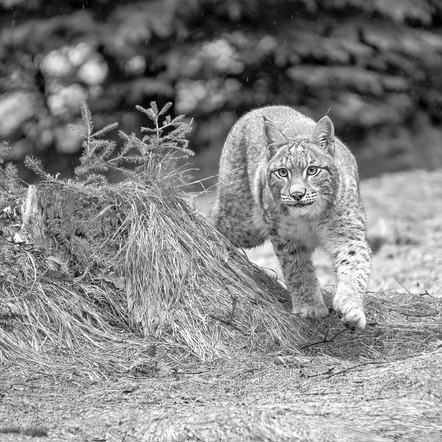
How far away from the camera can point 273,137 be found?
6.03 metres

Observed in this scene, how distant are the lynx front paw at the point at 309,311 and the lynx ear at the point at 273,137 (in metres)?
0.95

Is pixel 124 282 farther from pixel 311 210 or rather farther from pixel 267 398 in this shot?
pixel 267 398

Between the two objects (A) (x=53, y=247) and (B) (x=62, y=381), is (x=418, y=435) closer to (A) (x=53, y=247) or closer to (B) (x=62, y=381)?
(B) (x=62, y=381)

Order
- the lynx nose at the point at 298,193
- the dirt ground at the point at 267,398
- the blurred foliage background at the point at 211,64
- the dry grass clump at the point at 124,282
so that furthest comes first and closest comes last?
1. the blurred foliage background at the point at 211,64
2. the lynx nose at the point at 298,193
3. the dry grass clump at the point at 124,282
4. the dirt ground at the point at 267,398

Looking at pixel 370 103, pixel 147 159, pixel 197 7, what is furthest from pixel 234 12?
pixel 147 159

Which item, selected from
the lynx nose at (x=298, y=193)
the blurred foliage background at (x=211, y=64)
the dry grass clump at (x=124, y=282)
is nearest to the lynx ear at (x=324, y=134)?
the lynx nose at (x=298, y=193)

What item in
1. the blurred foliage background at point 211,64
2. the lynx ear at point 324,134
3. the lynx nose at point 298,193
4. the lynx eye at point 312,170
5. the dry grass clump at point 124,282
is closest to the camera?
the dry grass clump at point 124,282

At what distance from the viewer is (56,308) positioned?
5297mm

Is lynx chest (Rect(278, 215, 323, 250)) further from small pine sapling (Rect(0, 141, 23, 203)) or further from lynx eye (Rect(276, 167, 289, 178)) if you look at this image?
small pine sapling (Rect(0, 141, 23, 203))

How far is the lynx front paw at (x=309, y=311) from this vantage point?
19.5 ft

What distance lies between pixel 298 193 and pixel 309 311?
2.53 feet

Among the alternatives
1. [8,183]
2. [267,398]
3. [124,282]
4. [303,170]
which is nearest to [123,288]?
[124,282]

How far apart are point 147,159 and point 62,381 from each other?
5.55ft

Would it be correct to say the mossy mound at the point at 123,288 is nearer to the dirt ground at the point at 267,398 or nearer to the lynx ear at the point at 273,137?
the dirt ground at the point at 267,398
